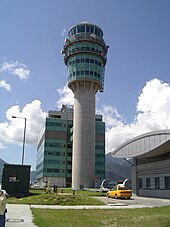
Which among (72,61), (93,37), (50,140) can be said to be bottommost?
(50,140)

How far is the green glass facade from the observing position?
276 ft

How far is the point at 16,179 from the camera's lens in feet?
112

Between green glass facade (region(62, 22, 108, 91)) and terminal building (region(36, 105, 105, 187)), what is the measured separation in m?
23.2

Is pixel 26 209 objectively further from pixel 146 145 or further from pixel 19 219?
pixel 146 145

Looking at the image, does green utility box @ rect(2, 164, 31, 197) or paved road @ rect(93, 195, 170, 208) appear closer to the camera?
paved road @ rect(93, 195, 170, 208)

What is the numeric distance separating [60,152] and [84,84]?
29.7m

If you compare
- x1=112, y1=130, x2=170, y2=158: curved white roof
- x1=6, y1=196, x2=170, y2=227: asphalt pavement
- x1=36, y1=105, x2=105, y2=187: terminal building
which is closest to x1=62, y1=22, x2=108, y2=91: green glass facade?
x1=36, y1=105, x2=105, y2=187: terminal building

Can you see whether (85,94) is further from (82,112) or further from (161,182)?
(161,182)

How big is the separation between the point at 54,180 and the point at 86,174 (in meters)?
23.8

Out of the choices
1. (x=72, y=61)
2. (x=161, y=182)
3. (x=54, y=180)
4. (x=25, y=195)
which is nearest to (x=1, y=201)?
(x=25, y=195)

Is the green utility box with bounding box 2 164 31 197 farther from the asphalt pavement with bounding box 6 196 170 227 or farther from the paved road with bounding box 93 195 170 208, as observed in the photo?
the asphalt pavement with bounding box 6 196 170 227

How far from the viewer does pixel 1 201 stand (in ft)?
32.7

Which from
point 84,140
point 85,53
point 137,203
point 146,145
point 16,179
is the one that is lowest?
point 137,203

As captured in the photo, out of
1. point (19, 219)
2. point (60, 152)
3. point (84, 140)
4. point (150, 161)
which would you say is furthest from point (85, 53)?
point (19, 219)
